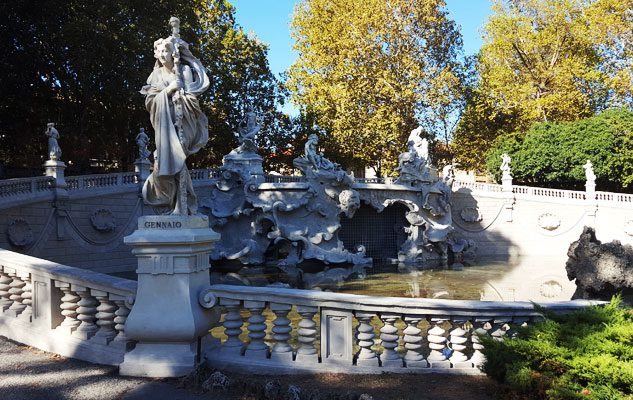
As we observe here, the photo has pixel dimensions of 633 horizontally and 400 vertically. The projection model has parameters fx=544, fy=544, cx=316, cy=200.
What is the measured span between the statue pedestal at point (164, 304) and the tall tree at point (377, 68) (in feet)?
85.5

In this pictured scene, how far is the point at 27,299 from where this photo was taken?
6.63 metres

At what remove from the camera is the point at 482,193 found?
98.2 feet

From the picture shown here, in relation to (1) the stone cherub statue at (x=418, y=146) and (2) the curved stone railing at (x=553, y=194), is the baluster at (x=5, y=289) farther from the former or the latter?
(2) the curved stone railing at (x=553, y=194)

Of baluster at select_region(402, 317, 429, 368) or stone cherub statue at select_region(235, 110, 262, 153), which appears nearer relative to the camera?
baluster at select_region(402, 317, 429, 368)

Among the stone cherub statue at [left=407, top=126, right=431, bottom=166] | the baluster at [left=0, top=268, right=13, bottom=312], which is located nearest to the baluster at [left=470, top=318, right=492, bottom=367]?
the baluster at [left=0, top=268, right=13, bottom=312]

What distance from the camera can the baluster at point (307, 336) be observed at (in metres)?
5.15

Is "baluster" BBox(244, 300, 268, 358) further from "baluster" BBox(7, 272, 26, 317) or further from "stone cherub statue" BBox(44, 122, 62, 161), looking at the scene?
"stone cherub statue" BBox(44, 122, 62, 161)

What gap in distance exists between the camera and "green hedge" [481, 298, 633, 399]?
12.8ft

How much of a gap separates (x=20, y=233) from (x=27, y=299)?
12.0 metres

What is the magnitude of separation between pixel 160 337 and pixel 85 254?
16.8 metres

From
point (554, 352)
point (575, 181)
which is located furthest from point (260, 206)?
point (575, 181)

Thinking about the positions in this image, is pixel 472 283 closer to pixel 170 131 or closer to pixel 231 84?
pixel 170 131

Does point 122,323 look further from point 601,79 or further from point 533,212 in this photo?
point 601,79

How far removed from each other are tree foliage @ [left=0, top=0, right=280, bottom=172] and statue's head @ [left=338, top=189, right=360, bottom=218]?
10185mm
